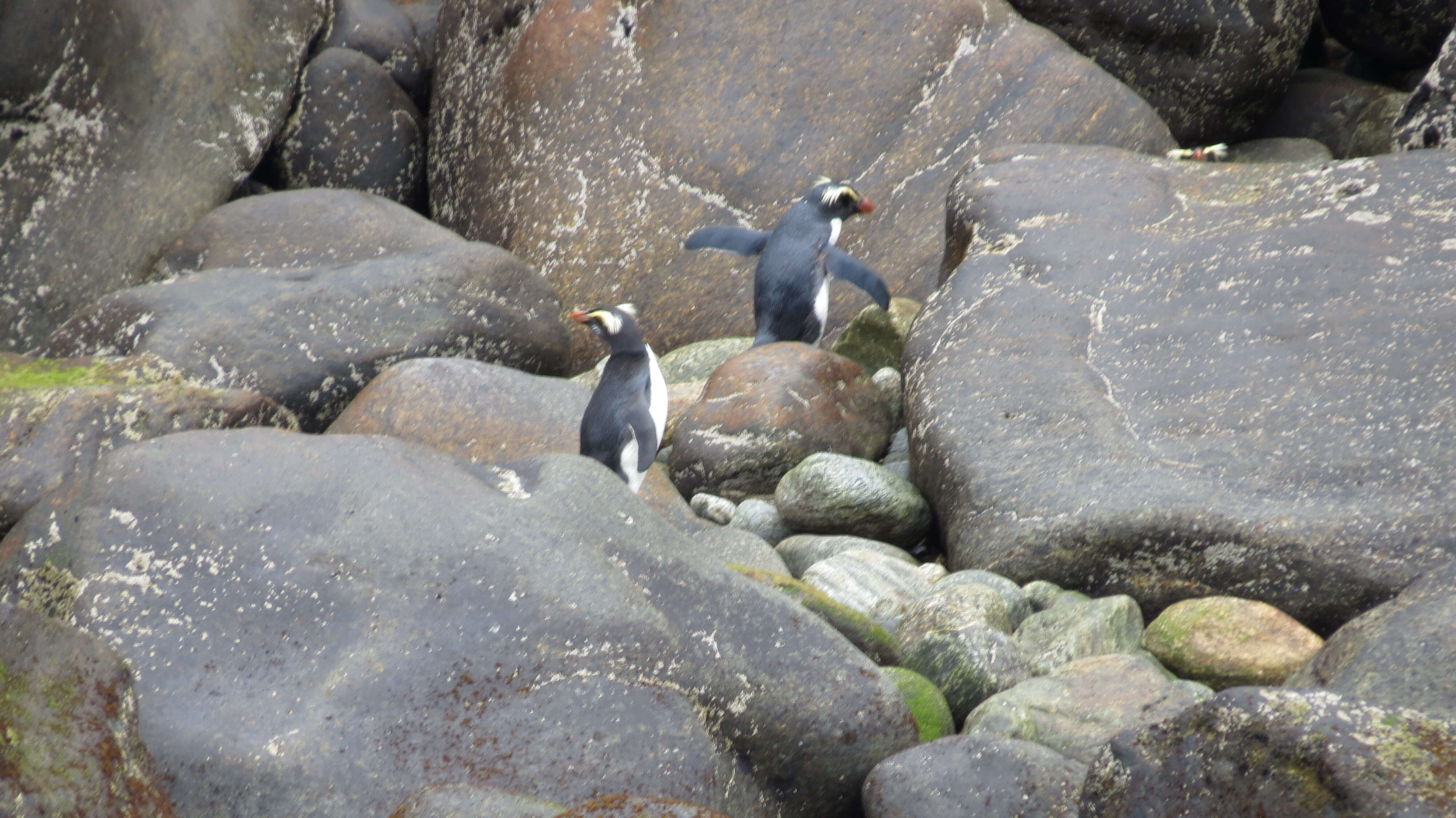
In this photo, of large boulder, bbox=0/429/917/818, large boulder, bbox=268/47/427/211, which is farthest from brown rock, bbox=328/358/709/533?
large boulder, bbox=268/47/427/211

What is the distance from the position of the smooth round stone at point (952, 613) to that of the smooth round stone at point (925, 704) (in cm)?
21

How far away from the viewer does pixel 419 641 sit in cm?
222

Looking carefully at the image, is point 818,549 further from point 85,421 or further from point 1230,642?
point 85,421

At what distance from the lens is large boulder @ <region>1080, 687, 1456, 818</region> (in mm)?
1511

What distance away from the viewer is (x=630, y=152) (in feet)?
20.5

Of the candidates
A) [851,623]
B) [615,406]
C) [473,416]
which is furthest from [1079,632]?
[473,416]

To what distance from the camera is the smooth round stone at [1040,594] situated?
3.43 metres

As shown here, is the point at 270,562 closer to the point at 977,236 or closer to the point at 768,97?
the point at 977,236

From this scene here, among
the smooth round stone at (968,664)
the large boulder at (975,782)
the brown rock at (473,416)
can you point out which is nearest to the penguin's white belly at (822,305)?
the brown rock at (473,416)

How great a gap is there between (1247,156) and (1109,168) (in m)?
2.71

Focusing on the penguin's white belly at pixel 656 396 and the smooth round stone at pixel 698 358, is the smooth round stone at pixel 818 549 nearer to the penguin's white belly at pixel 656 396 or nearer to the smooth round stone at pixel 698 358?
the penguin's white belly at pixel 656 396

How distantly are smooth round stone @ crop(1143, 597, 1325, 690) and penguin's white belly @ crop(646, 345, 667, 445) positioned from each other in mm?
1920

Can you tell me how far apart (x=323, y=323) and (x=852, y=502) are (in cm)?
232

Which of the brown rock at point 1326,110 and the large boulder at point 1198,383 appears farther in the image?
the brown rock at point 1326,110
